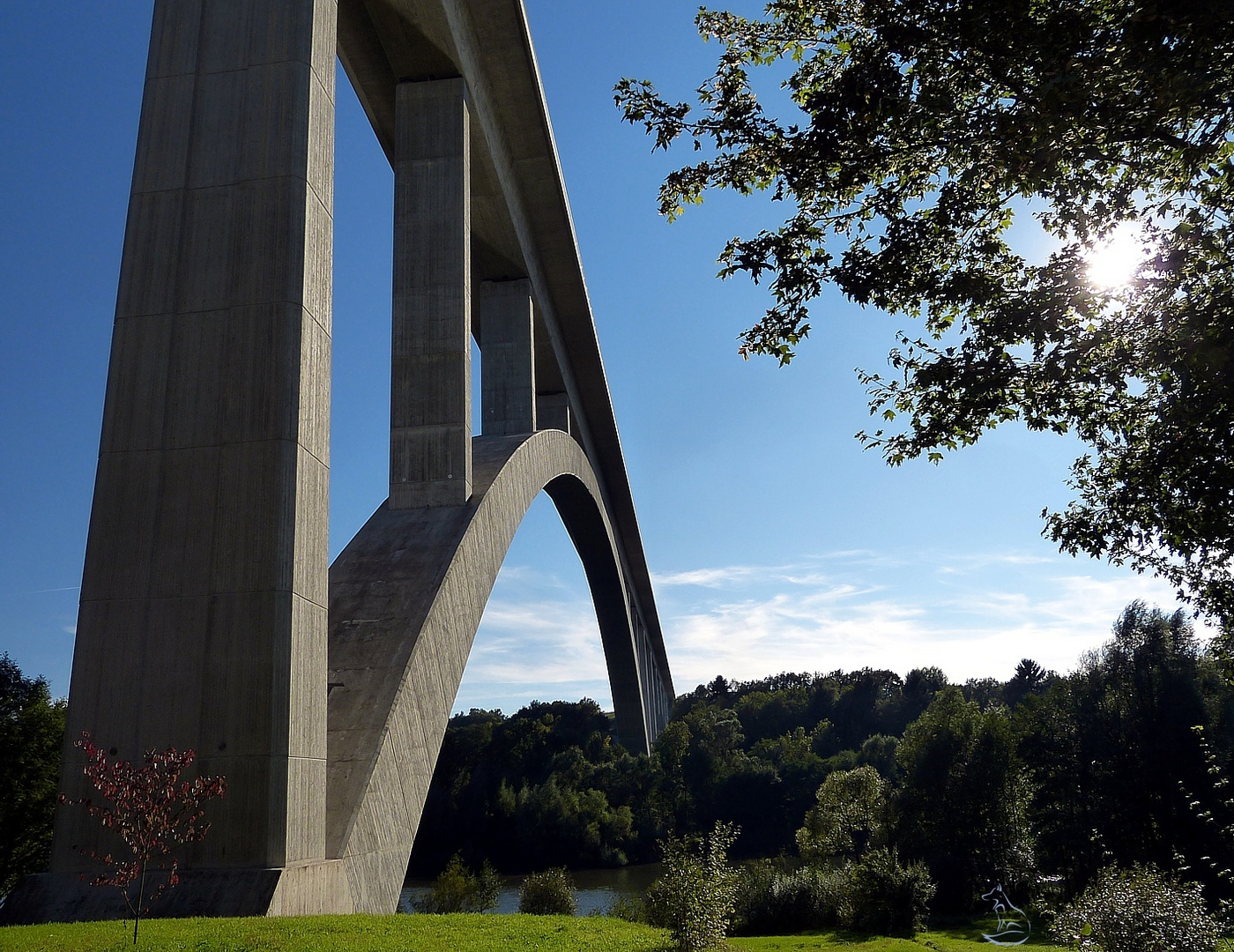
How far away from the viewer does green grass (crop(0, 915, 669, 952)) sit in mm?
5812

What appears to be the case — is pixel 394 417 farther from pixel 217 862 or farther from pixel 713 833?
pixel 713 833

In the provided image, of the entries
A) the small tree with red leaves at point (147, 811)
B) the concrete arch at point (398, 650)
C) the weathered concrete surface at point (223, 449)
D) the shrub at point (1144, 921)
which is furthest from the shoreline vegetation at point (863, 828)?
the weathered concrete surface at point (223, 449)

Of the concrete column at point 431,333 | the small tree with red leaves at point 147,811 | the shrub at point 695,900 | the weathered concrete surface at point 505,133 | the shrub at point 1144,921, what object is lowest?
the shrub at point 1144,921

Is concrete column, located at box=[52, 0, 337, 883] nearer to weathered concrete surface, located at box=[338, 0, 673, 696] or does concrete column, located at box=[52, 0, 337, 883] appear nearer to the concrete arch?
the concrete arch

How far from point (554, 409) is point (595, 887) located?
1005 inches

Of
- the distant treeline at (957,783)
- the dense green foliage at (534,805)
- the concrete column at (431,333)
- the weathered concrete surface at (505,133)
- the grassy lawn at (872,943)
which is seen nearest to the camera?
the concrete column at (431,333)

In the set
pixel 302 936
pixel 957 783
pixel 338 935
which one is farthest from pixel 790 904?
pixel 302 936

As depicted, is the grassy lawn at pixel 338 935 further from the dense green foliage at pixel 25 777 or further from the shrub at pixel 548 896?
the dense green foliage at pixel 25 777

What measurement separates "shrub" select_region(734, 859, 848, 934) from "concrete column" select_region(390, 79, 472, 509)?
17.5 m

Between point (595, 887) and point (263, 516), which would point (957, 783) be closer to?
point (595, 887)

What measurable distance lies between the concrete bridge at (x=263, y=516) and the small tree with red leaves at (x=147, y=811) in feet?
0.64

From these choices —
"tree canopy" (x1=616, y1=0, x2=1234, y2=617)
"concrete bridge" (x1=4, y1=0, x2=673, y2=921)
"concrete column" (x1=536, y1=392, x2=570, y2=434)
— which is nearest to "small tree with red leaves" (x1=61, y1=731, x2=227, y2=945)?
"concrete bridge" (x1=4, y1=0, x2=673, y2=921)

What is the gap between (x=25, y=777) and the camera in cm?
2288

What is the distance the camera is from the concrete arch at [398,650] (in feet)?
30.1
